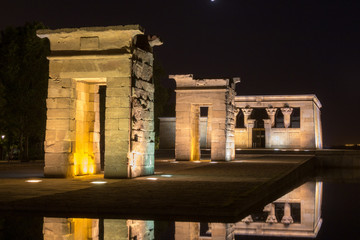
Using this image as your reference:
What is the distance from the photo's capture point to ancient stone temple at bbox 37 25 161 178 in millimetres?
13969

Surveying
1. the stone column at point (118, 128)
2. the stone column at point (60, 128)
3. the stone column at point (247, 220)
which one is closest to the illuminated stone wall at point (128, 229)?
the stone column at point (247, 220)

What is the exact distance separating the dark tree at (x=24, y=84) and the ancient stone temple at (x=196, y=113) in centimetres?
784

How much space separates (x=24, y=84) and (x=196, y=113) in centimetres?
994

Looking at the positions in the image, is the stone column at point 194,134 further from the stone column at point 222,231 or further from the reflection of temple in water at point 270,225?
the stone column at point 222,231

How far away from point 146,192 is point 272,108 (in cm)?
4050

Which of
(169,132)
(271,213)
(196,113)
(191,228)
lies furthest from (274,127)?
(191,228)

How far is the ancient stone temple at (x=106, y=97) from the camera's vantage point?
45.8ft

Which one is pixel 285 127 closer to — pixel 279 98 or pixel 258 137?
pixel 279 98

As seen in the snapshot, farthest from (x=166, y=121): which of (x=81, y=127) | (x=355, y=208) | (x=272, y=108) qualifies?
(x=355, y=208)

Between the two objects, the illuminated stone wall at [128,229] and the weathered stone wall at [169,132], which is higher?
the weathered stone wall at [169,132]

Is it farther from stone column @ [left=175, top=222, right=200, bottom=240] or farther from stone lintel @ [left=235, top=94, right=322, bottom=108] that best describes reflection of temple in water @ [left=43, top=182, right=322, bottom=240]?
stone lintel @ [left=235, top=94, right=322, bottom=108]

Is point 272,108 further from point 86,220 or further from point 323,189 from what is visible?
point 86,220

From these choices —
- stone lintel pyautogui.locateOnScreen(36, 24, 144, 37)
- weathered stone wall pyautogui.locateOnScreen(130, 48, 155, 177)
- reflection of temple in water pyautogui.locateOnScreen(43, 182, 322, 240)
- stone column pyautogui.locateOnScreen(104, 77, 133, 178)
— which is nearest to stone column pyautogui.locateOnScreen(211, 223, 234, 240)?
reflection of temple in water pyautogui.locateOnScreen(43, 182, 322, 240)

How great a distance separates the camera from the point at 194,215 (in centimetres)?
775
